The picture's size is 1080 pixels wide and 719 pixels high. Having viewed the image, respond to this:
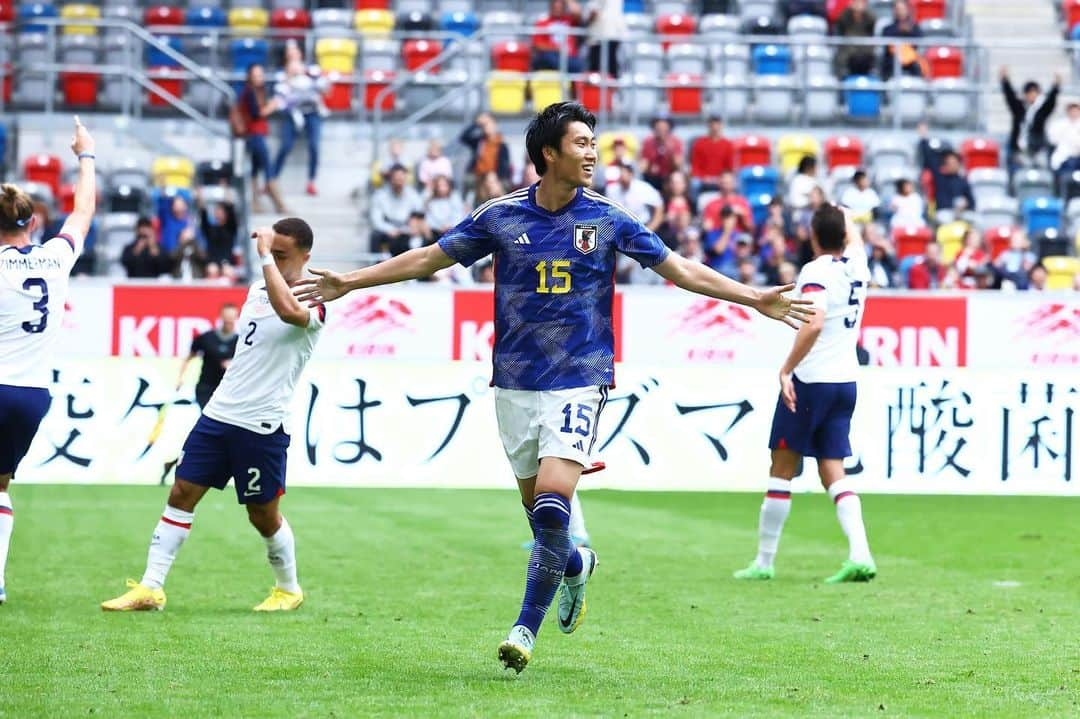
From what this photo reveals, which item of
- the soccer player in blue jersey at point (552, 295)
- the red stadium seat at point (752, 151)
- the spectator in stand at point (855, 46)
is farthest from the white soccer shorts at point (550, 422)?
the spectator in stand at point (855, 46)

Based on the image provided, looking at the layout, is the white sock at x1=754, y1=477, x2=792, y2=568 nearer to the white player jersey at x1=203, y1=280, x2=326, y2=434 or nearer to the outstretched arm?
the white player jersey at x1=203, y1=280, x2=326, y2=434

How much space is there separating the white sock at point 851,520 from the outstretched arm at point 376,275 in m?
4.63

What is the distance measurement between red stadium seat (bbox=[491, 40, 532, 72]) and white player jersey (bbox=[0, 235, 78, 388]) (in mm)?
18793

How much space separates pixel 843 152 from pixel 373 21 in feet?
25.4

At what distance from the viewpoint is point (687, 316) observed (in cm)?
2175

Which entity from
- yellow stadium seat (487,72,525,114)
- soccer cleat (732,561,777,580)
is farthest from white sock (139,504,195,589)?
yellow stadium seat (487,72,525,114)

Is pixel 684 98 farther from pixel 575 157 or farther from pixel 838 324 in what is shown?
pixel 575 157

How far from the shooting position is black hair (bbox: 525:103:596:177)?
746 cm

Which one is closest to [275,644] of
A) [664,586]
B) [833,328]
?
[664,586]

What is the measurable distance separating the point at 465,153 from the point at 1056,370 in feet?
40.7

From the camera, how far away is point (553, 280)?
7.45m

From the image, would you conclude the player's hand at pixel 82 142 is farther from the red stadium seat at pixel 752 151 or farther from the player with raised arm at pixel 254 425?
the red stadium seat at pixel 752 151

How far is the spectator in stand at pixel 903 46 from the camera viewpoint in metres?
28.1

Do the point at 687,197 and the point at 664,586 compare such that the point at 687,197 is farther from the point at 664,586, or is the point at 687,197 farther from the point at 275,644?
the point at 275,644
